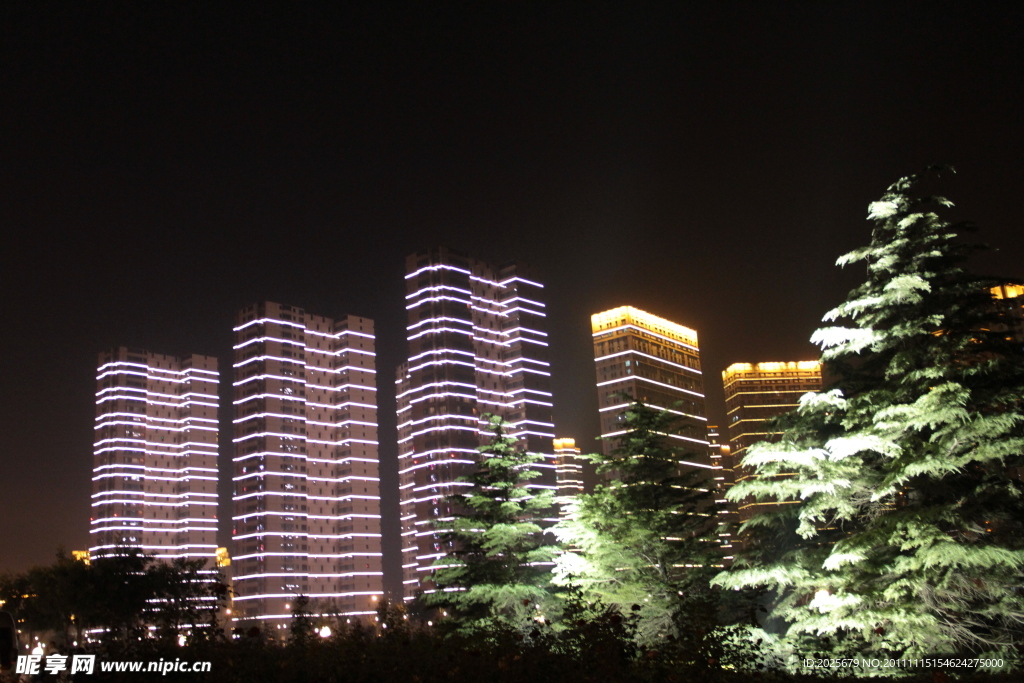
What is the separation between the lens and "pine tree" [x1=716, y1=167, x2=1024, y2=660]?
53.3 ft

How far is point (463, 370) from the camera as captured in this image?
116750 mm

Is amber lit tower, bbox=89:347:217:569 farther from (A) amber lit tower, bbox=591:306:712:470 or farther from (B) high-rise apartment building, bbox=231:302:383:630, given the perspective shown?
(A) amber lit tower, bbox=591:306:712:470

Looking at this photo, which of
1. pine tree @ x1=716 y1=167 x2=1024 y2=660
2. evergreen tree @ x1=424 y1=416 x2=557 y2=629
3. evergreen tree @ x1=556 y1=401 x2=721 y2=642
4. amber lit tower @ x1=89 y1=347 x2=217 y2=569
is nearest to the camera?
pine tree @ x1=716 y1=167 x2=1024 y2=660

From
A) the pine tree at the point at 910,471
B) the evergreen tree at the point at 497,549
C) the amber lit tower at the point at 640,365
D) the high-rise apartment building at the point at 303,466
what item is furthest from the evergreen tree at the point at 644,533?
the amber lit tower at the point at 640,365

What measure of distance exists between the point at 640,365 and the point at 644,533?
130 meters

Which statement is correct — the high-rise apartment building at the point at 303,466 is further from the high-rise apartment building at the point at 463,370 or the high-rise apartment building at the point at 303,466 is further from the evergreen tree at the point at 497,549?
the evergreen tree at the point at 497,549

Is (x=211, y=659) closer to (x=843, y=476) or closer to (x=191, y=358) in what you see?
(x=843, y=476)

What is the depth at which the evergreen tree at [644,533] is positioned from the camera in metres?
24.7

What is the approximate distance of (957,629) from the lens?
648 inches

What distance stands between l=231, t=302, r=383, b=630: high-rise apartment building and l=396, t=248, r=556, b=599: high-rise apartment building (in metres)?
12.9

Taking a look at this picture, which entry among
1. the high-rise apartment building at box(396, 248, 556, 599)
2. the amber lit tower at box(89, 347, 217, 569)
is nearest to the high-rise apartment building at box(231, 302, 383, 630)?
the high-rise apartment building at box(396, 248, 556, 599)

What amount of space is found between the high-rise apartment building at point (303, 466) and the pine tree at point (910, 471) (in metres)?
108

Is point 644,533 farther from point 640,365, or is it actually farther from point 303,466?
point 640,365

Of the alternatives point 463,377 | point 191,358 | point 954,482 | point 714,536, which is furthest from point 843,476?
point 191,358
